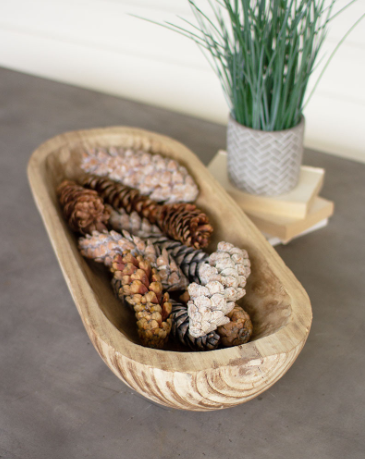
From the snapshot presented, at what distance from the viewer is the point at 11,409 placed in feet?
1.57

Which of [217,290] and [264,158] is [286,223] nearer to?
[264,158]

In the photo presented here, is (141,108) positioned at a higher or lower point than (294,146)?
lower

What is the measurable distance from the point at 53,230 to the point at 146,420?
247mm

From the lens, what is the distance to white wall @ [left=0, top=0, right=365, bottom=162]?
908 millimetres

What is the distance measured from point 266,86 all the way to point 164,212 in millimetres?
229

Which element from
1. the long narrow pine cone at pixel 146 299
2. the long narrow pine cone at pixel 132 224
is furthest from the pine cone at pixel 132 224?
the long narrow pine cone at pixel 146 299

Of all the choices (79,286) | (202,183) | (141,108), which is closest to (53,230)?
(79,286)

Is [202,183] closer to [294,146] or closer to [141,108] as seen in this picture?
[294,146]

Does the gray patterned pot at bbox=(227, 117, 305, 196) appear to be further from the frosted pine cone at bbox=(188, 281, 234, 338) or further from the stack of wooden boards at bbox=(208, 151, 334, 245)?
the frosted pine cone at bbox=(188, 281, 234, 338)

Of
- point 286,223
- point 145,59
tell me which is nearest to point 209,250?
point 286,223

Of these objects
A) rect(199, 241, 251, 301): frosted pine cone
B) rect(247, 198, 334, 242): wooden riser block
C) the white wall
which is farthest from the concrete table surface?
the white wall

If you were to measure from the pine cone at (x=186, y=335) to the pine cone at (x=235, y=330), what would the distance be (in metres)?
0.01

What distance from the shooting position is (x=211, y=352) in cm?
39

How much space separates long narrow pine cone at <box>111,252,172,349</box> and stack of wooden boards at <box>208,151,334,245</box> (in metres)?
0.24
